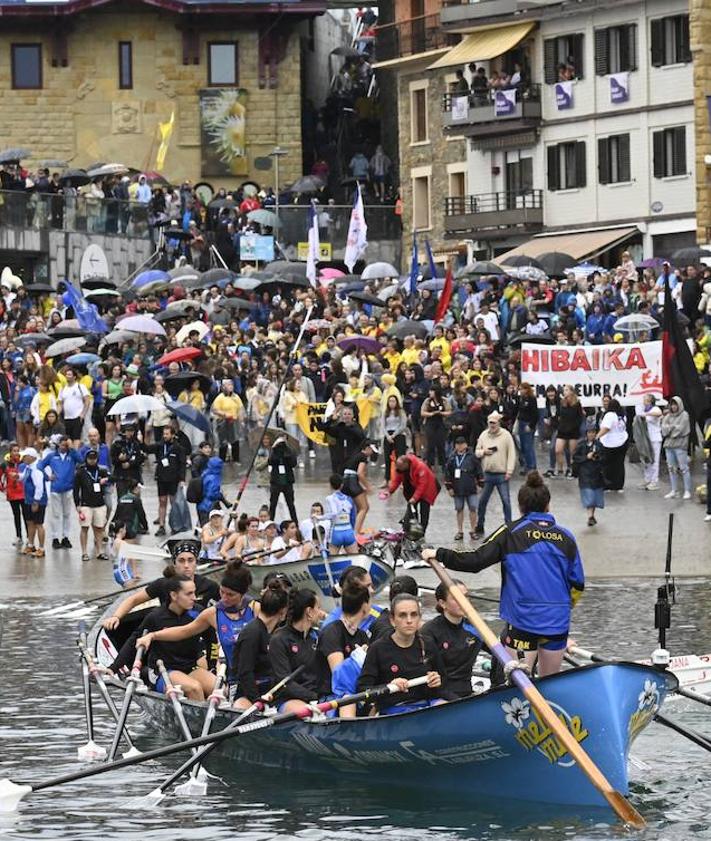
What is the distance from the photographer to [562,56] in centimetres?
7038

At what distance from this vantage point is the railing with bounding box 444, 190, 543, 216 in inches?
2810

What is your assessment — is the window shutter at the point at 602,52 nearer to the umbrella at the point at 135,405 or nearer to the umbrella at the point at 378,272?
the umbrella at the point at 378,272

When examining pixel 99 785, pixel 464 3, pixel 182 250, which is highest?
pixel 464 3

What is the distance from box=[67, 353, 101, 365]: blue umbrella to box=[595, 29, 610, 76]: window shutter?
1066 inches

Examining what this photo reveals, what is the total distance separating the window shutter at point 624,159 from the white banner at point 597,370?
28.0 metres

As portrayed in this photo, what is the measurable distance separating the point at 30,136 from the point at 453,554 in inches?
2631

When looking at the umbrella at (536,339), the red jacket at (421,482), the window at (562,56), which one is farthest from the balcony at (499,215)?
the red jacket at (421,482)

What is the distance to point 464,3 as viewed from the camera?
74.1 meters

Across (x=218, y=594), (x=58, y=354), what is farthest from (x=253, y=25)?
(x=218, y=594)

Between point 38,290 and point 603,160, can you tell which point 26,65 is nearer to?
point 603,160

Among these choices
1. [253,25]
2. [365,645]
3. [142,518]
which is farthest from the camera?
[253,25]

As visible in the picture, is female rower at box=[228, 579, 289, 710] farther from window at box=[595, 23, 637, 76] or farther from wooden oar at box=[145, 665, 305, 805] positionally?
window at box=[595, 23, 637, 76]

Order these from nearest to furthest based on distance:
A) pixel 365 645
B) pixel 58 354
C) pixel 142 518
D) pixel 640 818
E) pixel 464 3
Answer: pixel 640 818, pixel 365 645, pixel 142 518, pixel 58 354, pixel 464 3

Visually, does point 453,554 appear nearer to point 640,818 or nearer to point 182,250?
point 640,818
